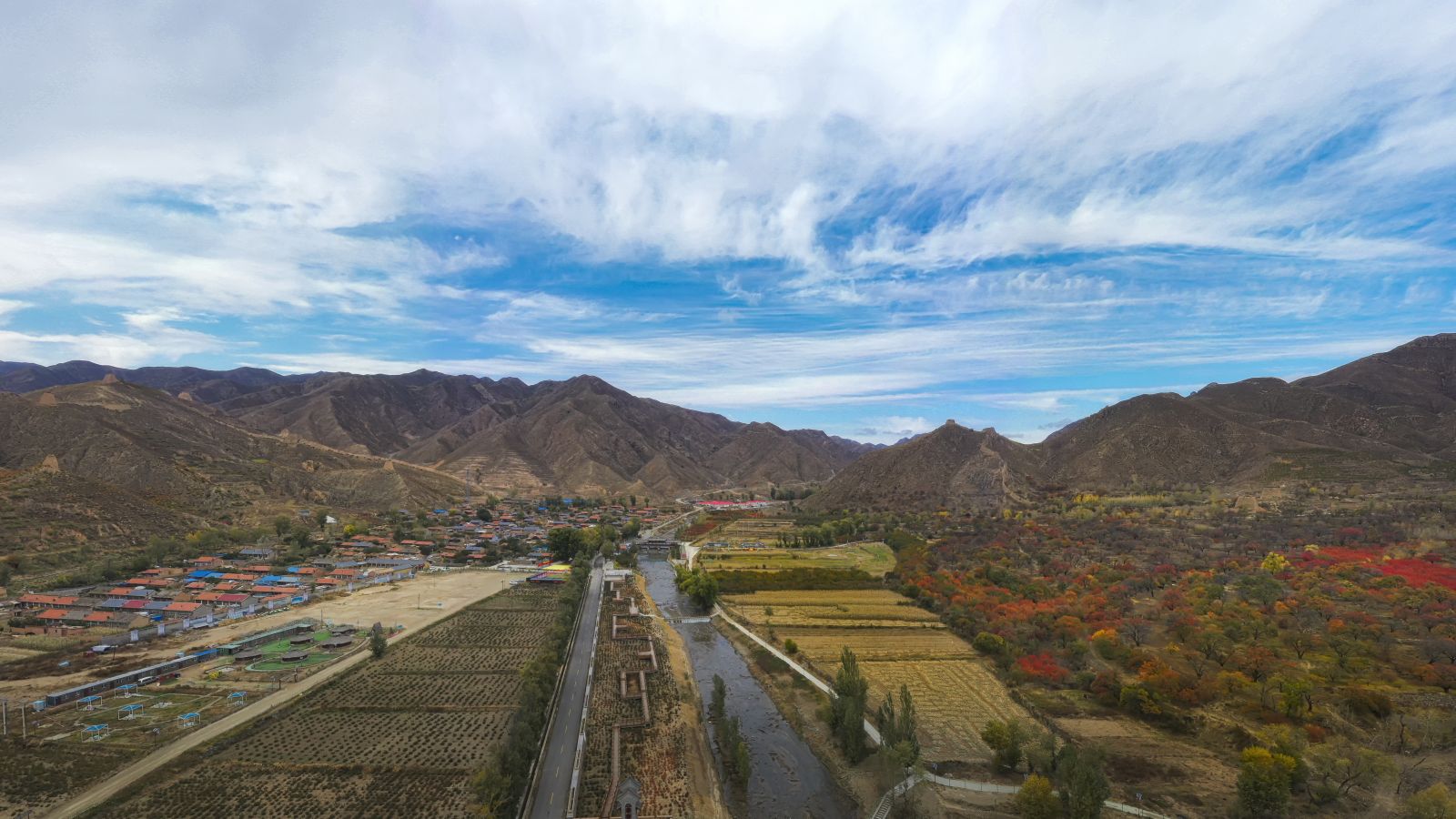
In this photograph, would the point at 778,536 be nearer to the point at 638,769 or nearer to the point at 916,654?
the point at 916,654

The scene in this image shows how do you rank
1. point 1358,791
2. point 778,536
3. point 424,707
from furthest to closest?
1. point 778,536
2. point 424,707
3. point 1358,791

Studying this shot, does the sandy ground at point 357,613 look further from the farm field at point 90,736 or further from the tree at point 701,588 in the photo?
the tree at point 701,588

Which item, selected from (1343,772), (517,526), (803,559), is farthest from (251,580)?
(1343,772)

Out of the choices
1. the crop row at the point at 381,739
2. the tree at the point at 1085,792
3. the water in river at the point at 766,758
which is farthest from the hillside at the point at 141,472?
the tree at the point at 1085,792

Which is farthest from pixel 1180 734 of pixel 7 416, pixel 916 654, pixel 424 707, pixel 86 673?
pixel 7 416

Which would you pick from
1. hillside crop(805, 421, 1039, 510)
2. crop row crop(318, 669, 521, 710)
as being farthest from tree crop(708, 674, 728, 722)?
hillside crop(805, 421, 1039, 510)

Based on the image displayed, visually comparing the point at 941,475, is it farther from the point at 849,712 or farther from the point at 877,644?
the point at 849,712
